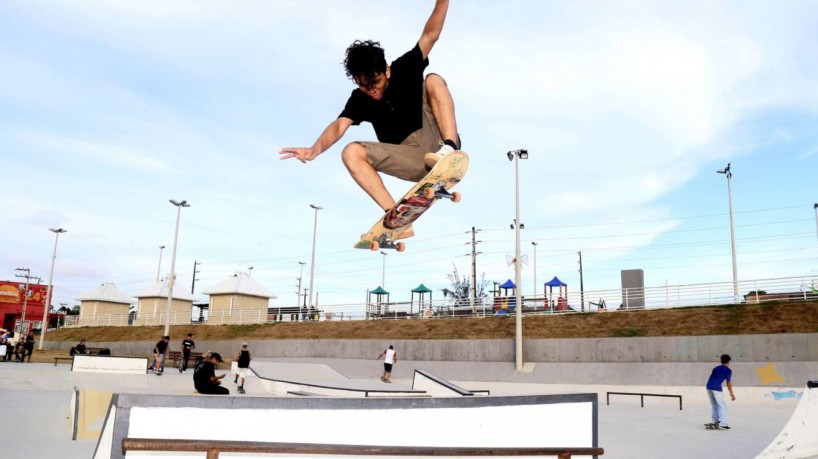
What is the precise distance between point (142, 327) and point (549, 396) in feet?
175

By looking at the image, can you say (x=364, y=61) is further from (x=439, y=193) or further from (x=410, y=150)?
(x=439, y=193)

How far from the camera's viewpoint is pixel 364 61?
647 centimetres

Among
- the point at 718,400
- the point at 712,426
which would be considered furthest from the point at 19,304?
the point at 718,400

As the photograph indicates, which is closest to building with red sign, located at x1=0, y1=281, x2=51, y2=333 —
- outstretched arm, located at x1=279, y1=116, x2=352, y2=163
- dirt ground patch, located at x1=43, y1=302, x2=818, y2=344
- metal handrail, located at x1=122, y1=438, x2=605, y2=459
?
dirt ground patch, located at x1=43, y1=302, x2=818, y2=344

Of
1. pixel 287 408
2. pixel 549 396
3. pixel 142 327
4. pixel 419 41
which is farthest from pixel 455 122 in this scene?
pixel 142 327

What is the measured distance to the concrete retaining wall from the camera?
929 inches

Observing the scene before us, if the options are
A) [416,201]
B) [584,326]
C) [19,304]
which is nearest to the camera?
[416,201]

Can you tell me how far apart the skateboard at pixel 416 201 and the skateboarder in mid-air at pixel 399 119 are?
0.75ft

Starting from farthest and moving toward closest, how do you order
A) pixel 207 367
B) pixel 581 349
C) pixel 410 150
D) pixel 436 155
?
pixel 581 349 → pixel 207 367 → pixel 410 150 → pixel 436 155

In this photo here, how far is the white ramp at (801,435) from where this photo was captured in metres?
9.38

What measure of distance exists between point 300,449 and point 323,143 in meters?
3.61

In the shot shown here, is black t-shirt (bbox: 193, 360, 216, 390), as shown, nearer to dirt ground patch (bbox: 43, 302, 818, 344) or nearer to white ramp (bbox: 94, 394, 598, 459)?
white ramp (bbox: 94, 394, 598, 459)

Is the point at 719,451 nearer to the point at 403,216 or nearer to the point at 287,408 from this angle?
the point at 403,216

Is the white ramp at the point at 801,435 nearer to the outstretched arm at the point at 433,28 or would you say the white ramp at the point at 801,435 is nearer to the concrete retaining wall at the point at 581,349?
the outstretched arm at the point at 433,28
